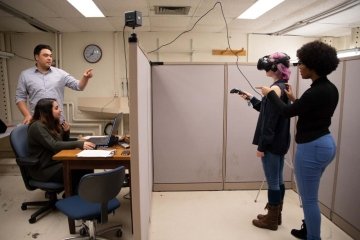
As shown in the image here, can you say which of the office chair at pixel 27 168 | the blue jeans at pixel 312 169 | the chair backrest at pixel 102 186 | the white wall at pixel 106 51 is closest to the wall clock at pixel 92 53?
the white wall at pixel 106 51

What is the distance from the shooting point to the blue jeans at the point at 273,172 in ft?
6.94

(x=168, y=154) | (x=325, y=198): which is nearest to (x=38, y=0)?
(x=168, y=154)

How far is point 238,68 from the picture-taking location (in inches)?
118

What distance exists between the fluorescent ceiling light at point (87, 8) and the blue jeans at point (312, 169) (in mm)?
3200

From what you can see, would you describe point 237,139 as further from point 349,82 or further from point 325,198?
point 349,82

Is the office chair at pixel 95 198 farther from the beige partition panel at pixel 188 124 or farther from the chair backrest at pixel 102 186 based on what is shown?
the beige partition panel at pixel 188 124

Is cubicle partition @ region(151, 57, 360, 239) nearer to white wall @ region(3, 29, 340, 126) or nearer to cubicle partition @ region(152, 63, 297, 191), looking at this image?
cubicle partition @ region(152, 63, 297, 191)

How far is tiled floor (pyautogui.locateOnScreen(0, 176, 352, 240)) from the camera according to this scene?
2.21 m

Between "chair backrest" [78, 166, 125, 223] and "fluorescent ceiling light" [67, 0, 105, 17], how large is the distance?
2724 mm

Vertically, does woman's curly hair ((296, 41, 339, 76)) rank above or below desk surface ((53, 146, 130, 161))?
above

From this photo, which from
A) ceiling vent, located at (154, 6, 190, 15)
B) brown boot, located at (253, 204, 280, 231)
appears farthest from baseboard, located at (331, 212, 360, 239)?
ceiling vent, located at (154, 6, 190, 15)

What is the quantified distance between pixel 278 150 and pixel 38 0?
3363 millimetres

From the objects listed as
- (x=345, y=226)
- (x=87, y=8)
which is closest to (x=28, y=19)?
(x=87, y=8)

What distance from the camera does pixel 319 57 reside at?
1618 mm
